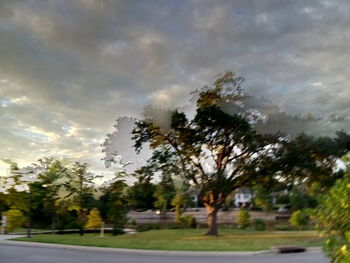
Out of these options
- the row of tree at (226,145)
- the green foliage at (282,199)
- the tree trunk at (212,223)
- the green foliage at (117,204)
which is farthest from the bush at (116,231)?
the green foliage at (282,199)

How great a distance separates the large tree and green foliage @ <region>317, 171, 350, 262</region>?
2324 centimetres

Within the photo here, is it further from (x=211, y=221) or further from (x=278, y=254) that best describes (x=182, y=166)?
(x=278, y=254)

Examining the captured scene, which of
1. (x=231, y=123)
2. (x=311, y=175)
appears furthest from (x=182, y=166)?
(x=311, y=175)

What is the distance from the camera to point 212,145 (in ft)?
89.8

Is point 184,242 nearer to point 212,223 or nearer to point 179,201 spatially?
point 212,223

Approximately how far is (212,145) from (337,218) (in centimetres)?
2464

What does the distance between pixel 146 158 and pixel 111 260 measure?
16248 mm

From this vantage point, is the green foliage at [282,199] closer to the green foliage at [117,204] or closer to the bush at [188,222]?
the bush at [188,222]

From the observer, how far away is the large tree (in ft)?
86.7

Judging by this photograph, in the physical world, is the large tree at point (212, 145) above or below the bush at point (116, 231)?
above

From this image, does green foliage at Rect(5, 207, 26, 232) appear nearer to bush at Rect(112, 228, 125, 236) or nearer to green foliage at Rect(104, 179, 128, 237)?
bush at Rect(112, 228, 125, 236)

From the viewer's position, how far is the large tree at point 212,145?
2644cm

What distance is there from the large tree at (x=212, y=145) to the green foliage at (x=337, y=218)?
76.2 feet

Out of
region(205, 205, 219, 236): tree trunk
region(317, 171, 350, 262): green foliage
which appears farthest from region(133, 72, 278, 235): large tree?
region(317, 171, 350, 262): green foliage
